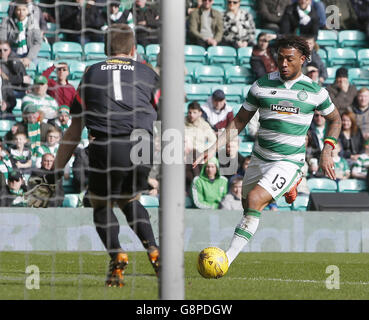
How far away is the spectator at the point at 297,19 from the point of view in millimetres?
15781

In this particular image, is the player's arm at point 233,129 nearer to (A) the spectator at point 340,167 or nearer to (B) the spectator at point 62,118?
(B) the spectator at point 62,118

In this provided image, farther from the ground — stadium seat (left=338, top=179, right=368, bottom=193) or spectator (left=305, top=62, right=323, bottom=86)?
spectator (left=305, top=62, right=323, bottom=86)

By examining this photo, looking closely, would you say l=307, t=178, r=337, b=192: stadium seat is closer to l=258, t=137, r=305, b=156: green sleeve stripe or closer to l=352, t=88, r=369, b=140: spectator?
l=352, t=88, r=369, b=140: spectator

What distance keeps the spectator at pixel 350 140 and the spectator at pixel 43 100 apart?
5150mm

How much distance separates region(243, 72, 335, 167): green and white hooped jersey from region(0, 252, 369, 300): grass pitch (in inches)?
45.6

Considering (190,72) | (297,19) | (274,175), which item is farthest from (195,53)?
(274,175)

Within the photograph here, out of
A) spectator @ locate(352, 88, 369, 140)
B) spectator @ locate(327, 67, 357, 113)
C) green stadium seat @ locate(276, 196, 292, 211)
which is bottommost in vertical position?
green stadium seat @ locate(276, 196, 292, 211)

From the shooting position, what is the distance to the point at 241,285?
7598 mm

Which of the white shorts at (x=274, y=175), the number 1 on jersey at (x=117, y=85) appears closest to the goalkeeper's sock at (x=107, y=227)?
the number 1 on jersey at (x=117, y=85)

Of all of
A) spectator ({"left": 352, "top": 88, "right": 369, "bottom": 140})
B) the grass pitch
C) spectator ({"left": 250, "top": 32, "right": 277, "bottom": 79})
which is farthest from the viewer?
spectator ({"left": 250, "top": 32, "right": 277, "bottom": 79})

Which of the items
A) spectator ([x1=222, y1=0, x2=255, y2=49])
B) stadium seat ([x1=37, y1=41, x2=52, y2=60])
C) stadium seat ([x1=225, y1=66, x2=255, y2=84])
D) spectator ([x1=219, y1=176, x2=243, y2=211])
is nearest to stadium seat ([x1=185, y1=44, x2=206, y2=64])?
spectator ([x1=222, y1=0, x2=255, y2=49])

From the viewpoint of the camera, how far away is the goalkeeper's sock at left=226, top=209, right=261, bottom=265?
7.76 meters
